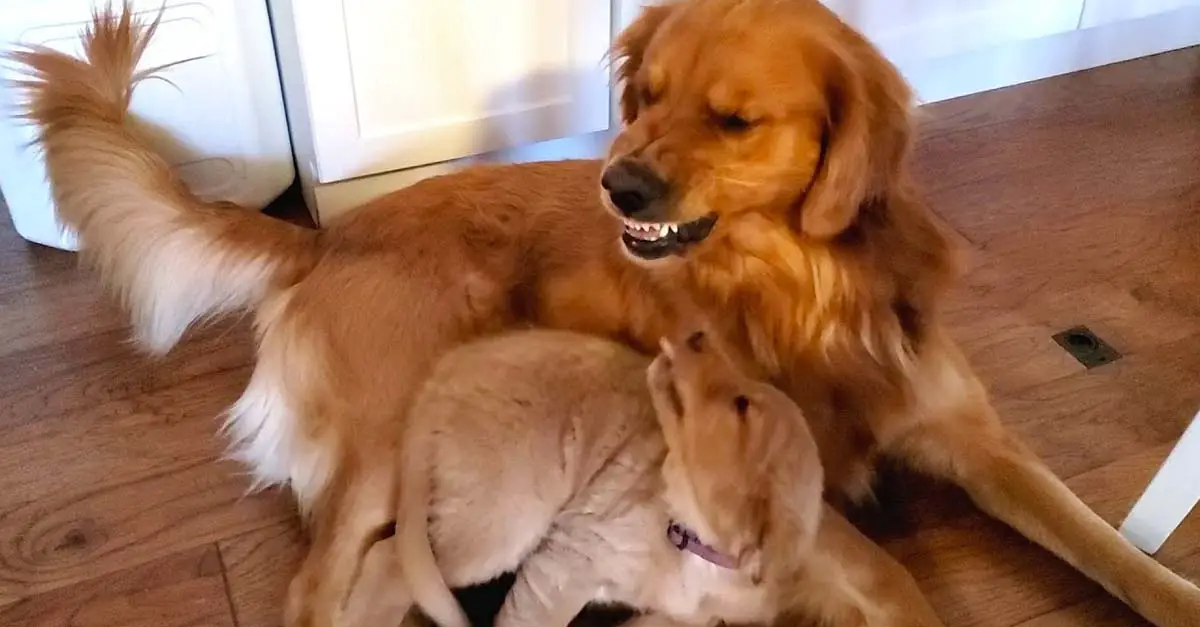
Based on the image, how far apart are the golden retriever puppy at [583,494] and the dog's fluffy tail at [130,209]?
349 mm

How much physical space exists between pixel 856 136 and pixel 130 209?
957 millimetres

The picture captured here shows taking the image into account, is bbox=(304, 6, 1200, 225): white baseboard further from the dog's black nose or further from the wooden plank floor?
the dog's black nose

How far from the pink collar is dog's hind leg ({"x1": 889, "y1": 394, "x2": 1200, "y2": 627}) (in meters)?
0.44

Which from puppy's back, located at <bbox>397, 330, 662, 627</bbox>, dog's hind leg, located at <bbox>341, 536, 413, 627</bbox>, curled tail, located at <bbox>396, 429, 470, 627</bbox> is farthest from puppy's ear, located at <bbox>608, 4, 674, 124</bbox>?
dog's hind leg, located at <bbox>341, 536, 413, 627</bbox>

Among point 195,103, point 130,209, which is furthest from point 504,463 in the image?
point 195,103

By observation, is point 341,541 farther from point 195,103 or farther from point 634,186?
point 195,103

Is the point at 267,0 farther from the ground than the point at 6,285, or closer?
farther from the ground

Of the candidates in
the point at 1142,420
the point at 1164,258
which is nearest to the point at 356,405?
the point at 1142,420

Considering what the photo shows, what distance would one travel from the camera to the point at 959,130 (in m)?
2.46

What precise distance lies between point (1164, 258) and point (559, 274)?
1.23m

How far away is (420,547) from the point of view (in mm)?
1309

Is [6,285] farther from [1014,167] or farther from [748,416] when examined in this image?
[1014,167]

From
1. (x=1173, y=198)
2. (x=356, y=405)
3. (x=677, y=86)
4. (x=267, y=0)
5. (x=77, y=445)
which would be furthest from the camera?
(x=1173, y=198)

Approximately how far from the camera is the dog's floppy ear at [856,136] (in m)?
1.28
